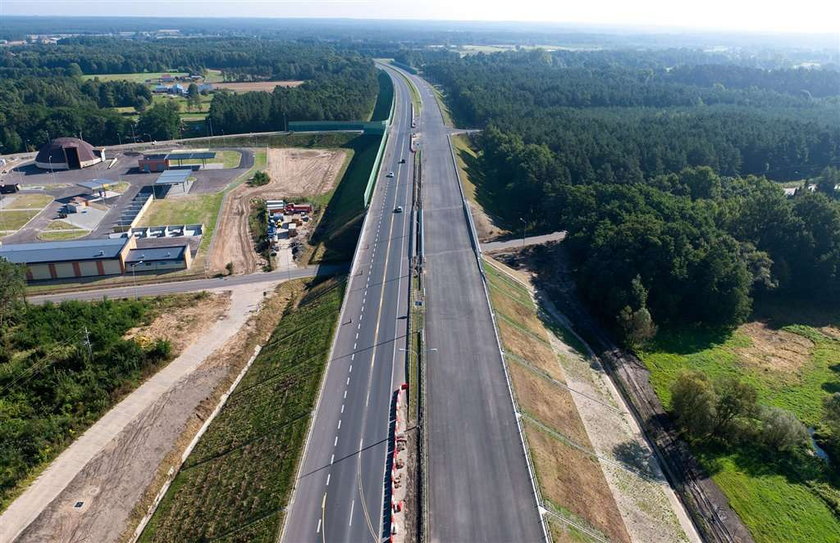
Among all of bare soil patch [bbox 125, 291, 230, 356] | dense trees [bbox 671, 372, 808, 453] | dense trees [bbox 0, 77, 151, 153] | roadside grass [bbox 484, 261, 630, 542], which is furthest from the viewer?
dense trees [bbox 0, 77, 151, 153]

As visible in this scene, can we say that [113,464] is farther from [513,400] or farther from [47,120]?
[47,120]

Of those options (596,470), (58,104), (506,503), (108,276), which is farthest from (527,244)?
(58,104)

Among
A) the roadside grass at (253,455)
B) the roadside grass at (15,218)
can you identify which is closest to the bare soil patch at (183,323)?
the roadside grass at (253,455)

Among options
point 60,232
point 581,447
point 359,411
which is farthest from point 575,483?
point 60,232

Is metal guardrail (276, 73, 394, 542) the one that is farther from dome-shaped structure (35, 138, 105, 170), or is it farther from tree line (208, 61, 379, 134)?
tree line (208, 61, 379, 134)

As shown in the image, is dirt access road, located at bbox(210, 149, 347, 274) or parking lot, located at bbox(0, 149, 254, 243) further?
parking lot, located at bbox(0, 149, 254, 243)

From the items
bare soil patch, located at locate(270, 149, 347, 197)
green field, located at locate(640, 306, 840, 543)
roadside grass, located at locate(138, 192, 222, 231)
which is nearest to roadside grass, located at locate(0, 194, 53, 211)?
roadside grass, located at locate(138, 192, 222, 231)

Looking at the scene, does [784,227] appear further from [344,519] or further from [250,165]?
[250,165]
